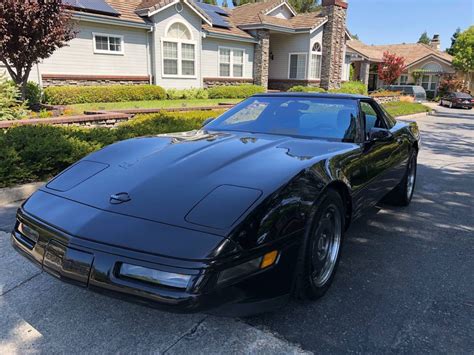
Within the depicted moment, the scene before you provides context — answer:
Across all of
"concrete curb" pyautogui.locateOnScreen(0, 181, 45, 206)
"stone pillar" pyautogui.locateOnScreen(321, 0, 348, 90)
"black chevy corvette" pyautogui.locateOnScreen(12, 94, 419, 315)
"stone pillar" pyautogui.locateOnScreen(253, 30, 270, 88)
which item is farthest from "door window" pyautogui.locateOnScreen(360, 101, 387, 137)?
"stone pillar" pyautogui.locateOnScreen(321, 0, 348, 90)

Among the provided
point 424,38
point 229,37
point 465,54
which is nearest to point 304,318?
point 229,37

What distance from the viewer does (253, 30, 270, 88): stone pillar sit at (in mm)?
22891

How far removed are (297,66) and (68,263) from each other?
25080 mm

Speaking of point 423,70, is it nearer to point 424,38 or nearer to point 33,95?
point 33,95

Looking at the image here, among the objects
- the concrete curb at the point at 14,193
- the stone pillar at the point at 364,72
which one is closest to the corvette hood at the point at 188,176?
the concrete curb at the point at 14,193

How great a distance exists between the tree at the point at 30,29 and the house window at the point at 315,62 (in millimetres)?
17315

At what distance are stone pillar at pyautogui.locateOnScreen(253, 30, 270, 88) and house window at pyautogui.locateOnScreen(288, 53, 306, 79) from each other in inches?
121

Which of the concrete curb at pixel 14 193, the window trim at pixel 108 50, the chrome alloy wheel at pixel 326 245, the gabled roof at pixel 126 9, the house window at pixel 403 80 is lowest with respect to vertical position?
the concrete curb at pixel 14 193

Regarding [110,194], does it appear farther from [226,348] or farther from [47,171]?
[47,171]

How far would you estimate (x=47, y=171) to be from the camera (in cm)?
551

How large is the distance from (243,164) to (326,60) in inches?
959

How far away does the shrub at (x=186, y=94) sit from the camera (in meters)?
18.1

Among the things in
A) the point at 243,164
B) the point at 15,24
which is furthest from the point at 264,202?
the point at 15,24

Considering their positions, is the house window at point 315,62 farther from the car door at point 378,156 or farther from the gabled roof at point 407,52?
the car door at point 378,156
